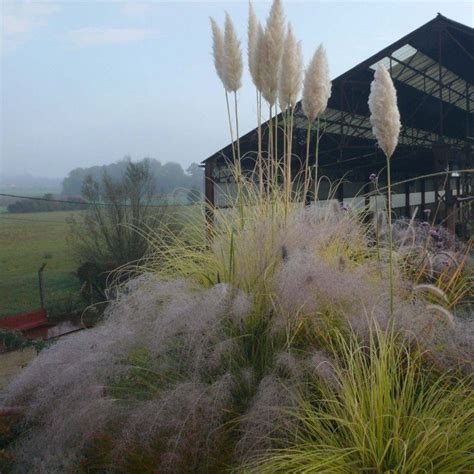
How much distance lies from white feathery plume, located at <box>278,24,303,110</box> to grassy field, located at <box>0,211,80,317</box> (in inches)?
290

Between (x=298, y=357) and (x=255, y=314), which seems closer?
(x=298, y=357)

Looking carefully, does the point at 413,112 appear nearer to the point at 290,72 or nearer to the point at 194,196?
the point at 194,196

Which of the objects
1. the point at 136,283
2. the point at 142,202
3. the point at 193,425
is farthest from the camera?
the point at 142,202

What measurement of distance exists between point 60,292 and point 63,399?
774 centimetres

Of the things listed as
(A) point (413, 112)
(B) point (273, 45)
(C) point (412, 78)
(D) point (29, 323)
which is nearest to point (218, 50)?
(B) point (273, 45)

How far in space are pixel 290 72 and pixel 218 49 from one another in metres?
0.61

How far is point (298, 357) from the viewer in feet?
8.09

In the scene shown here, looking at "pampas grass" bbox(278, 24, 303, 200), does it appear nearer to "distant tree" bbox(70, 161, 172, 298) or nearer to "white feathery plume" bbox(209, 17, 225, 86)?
"white feathery plume" bbox(209, 17, 225, 86)

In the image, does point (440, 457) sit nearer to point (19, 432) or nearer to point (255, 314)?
point (255, 314)

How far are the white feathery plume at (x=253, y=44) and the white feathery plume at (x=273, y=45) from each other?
7 cm

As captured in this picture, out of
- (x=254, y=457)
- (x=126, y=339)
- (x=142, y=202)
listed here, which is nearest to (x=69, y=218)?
(x=142, y=202)

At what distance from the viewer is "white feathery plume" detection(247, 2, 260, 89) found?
349 centimetres

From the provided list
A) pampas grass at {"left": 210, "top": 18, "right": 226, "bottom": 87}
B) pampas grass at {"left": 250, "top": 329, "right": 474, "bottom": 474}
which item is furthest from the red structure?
pampas grass at {"left": 250, "top": 329, "right": 474, "bottom": 474}

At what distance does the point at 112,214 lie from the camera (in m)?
10.7
